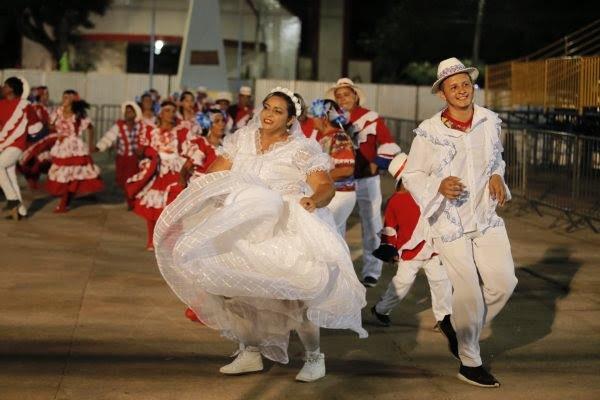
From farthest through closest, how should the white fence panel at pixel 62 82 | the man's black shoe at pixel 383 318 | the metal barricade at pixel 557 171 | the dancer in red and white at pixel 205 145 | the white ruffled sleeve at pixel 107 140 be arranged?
the white fence panel at pixel 62 82 → the white ruffled sleeve at pixel 107 140 → the metal barricade at pixel 557 171 → the dancer in red and white at pixel 205 145 → the man's black shoe at pixel 383 318

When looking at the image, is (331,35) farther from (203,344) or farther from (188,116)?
(203,344)

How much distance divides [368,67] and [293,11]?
3.86m

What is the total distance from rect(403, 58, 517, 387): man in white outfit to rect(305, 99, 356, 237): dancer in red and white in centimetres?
298

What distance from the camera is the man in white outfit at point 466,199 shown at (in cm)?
755

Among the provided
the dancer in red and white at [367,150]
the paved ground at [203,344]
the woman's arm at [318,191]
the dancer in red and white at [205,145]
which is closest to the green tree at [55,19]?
the dancer in red and white at [205,145]

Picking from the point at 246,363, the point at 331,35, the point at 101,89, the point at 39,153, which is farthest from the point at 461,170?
the point at 331,35

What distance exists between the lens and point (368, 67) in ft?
163

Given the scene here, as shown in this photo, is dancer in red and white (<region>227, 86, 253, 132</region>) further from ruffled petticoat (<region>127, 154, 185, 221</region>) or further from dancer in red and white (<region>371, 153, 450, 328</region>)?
dancer in red and white (<region>371, 153, 450, 328</region>)

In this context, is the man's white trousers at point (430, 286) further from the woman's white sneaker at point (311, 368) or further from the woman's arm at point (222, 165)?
the woman's arm at point (222, 165)

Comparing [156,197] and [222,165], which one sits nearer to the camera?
[222,165]

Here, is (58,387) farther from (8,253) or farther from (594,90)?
(594,90)

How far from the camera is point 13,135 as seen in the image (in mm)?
15883

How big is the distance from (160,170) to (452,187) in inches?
263

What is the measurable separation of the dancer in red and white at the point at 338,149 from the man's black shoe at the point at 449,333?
2.15 meters
